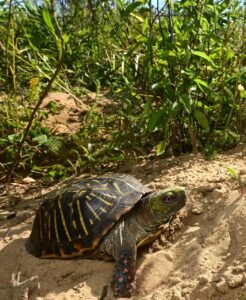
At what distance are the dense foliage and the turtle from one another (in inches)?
23.9

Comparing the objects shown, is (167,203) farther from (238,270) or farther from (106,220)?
(238,270)

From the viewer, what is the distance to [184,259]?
2379mm

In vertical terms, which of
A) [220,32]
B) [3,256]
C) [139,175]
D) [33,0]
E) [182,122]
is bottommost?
[3,256]

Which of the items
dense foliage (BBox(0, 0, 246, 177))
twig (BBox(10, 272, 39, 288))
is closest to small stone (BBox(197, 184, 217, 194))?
dense foliage (BBox(0, 0, 246, 177))

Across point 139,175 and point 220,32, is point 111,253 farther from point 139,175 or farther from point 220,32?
point 220,32

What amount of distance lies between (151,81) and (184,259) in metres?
1.41

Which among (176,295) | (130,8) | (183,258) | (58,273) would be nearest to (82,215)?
(58,273)

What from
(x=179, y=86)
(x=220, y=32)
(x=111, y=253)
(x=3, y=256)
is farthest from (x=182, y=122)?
(x=3, y=256)

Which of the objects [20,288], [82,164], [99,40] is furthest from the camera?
[99,40]

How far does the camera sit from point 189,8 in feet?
10.0

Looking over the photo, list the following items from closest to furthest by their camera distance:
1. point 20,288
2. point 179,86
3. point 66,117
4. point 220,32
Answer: point 20,288 < point 179,86 < point 220,32 < point 66,117

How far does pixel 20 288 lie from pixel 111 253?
0.53 metres

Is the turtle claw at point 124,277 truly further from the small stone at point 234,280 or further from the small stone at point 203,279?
the small stone at point 234,280

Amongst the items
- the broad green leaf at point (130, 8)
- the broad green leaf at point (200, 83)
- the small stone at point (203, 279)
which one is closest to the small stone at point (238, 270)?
the small stone at point (203, 279)
